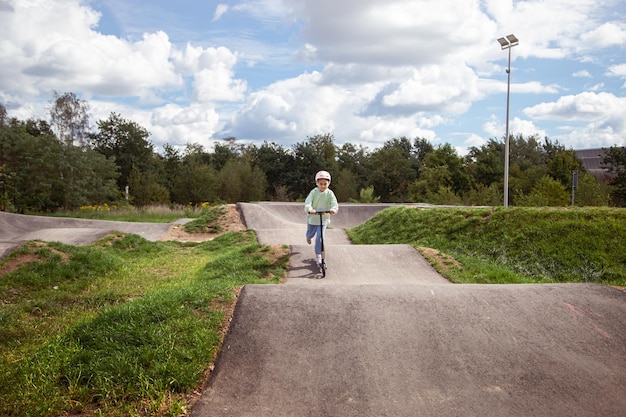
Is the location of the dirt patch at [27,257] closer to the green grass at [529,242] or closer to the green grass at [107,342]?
the green grass at [107,342]

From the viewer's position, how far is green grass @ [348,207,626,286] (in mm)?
9750

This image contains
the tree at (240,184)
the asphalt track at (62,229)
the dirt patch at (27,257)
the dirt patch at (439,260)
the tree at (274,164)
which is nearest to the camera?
the dirt patch at (27,257)

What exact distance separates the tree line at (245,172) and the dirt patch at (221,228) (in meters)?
15.5

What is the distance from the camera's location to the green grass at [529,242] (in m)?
9.75

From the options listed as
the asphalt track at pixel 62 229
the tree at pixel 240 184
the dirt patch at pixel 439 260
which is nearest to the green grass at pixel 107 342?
the dirt patch at pixel 439 260

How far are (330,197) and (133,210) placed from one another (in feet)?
79.9

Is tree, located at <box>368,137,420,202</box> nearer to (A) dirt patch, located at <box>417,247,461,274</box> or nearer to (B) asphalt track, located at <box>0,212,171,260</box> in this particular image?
(B) asphalt track, located at <box>0,212,171,260</box>

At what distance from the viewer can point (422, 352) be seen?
4.89 meters

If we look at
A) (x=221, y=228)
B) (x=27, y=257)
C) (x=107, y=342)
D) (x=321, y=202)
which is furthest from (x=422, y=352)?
(x=221, y=228)

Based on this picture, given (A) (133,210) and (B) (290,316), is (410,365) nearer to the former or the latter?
(B) (290,316)

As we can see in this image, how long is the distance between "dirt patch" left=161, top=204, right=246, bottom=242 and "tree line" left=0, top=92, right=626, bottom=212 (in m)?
15.5

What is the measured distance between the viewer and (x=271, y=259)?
31.6ft

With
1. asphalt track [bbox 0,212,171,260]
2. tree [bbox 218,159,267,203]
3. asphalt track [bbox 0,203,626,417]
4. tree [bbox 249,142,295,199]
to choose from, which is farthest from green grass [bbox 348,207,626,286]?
tree [bbox 249,142,295,199]

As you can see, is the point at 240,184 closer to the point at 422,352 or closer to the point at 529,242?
the point at 529,242
